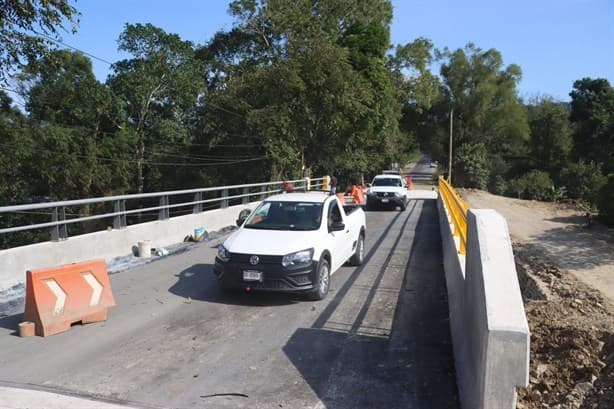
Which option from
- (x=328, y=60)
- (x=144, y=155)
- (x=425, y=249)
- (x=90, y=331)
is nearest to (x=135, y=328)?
(x=90, y=331)

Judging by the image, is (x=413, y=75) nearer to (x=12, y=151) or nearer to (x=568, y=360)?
(x=12, y=151)

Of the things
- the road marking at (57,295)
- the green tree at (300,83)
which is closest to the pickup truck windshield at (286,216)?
the road marking at (57,295)

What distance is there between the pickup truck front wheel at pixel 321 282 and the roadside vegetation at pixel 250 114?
22.2 meters

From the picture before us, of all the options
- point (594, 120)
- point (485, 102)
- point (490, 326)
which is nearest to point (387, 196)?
point (490, 326)

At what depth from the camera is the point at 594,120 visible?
50.9 metres

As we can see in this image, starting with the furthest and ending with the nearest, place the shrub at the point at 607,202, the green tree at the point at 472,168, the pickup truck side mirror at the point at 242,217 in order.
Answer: the green tree at the point at 472,168, the shrub at the point at 607,202, the pickup truck side mirror at the point at 242,217

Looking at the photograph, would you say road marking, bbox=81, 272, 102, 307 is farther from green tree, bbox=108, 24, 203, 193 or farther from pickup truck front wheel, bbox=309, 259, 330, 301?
green tree, bbox=108, 24, 203, 193

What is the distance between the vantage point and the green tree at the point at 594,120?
48.2 m

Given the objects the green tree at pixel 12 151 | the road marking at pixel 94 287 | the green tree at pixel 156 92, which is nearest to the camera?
the road marking at pixel 94 287

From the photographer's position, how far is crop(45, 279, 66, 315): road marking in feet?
21.7

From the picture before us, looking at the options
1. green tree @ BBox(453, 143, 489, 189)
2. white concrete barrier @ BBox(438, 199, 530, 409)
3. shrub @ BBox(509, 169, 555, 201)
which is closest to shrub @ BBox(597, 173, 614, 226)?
shrub @ BBox(509, 169, 555, 201)

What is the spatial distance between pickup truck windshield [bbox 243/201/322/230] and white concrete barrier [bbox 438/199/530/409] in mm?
3651

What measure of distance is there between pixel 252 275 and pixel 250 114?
1046 inches

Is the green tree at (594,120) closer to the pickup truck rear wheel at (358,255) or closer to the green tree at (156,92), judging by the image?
the green tree at (156,92)
